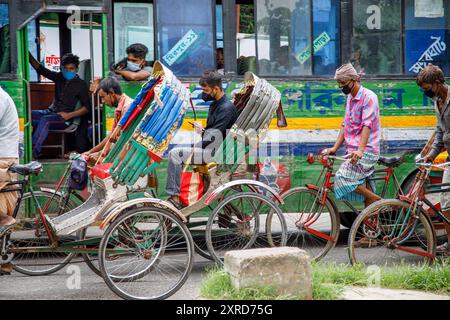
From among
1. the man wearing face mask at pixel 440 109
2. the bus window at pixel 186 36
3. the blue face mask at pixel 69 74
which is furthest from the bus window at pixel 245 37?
the blue face mask at pixel 69 74

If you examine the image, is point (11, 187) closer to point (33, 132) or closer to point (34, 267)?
point (34, 267)

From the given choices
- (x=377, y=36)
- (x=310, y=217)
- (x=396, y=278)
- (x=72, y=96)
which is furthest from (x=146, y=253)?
(x=377, y=36)

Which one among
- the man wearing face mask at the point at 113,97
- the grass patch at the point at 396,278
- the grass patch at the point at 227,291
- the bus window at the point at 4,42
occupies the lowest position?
the grass patch at the point at 396,278

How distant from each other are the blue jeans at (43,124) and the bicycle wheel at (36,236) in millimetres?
1357

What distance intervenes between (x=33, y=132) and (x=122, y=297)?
3.40 meters

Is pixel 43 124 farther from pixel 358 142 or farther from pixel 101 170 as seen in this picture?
pixel 358 142

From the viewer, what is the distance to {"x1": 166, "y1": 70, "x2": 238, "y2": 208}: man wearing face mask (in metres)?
Result: 7.09

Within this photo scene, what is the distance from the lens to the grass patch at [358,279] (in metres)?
5.61

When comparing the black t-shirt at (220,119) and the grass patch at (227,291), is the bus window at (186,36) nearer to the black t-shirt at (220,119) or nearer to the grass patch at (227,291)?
the black t-shirt at (220,119)

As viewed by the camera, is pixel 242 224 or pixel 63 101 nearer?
pixel 242 224

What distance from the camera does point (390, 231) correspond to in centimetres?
685

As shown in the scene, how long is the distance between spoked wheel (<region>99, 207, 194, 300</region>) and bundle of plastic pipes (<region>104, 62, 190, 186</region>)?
0.48 metres

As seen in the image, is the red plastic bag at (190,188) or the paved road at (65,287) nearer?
the paved road at (65,287)

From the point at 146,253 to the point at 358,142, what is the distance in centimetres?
255
